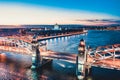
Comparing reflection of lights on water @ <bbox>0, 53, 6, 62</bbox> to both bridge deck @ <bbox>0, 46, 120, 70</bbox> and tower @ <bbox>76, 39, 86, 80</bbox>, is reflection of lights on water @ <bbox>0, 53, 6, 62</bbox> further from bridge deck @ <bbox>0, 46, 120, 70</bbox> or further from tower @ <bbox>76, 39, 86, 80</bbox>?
tower @ <bbox>76, 39, 86, 80</bbox>

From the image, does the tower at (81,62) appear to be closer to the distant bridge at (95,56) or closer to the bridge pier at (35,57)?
the distant bridge at (95,56)

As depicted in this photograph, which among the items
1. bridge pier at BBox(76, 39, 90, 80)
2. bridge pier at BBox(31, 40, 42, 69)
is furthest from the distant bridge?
bridge pier at BBox(76, 39, 90, 80)

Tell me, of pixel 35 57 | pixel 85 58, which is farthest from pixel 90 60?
pixel 35 57

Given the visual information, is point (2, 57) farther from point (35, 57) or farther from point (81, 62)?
point (81, 62)

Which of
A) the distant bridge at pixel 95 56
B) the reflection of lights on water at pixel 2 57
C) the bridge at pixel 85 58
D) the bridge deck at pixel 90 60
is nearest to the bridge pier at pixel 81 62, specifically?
the bridge at pixel 85 58

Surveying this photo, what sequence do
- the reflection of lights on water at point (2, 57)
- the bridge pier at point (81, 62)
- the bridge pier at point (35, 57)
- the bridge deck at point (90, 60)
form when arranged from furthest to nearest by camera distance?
1. the reflection of lights on water at point (2, 57)
2. the bridge pier at point (35, 57)
3. the bridge pier at point (81, 62)
4. the bridge deck at point (90, 60)

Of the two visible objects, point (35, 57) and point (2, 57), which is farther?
point (2, 57)

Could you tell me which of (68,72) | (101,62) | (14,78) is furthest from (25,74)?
(101,62)

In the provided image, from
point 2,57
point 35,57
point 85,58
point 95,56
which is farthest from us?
point 2,57

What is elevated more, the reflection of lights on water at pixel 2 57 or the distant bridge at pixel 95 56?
the distant bridge at pixel 95 56

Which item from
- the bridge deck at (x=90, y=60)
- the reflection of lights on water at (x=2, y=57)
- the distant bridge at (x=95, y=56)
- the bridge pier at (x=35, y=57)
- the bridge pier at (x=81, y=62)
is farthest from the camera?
the reflection of lights on water at (x=2, y=57)

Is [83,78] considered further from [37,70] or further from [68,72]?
[37,70]
